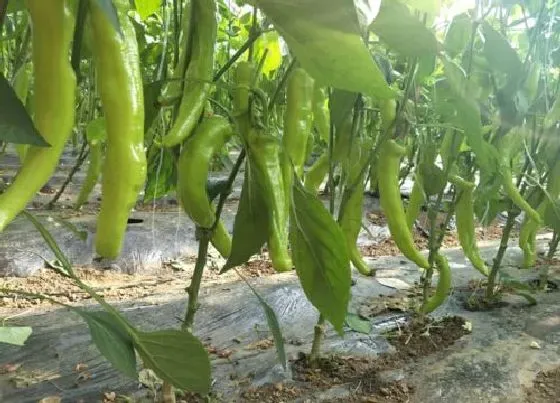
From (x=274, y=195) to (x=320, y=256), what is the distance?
122 mm

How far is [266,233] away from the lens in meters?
1.03

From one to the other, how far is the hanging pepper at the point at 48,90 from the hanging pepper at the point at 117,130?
0.09 feet

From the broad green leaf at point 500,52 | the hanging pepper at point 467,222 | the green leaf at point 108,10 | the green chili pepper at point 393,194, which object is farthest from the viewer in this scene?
the hanging pepper at point 467,222

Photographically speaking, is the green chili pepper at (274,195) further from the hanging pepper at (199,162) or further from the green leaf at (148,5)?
the green leaf at (148,5)

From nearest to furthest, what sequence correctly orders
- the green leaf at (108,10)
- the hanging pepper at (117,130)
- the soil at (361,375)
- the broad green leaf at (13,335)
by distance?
the green leaf at (108,10)
the hanging pepper at (117,130)
the broad green leaf at (13,335)
the soil at (361,375)

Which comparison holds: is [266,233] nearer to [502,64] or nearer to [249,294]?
[502,64]

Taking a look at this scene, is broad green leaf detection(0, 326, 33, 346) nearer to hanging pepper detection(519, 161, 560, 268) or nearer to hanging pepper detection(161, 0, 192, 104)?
hanging pepper detection(161, 0, 192, 104)

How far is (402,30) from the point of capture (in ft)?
2.91

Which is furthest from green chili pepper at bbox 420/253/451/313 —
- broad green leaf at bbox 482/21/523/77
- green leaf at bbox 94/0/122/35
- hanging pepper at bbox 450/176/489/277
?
green leaf at bbox 94/0/122/35

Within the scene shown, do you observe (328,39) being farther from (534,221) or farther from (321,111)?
(534,221)

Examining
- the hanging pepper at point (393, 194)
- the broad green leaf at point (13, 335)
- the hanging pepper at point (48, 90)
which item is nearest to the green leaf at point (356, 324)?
the hanging pepper at point (393, 194)

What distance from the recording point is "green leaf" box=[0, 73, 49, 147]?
0.48 m

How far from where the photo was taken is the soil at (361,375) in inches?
63.3

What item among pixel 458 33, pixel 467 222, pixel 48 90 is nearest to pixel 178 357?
pixel 48 90
